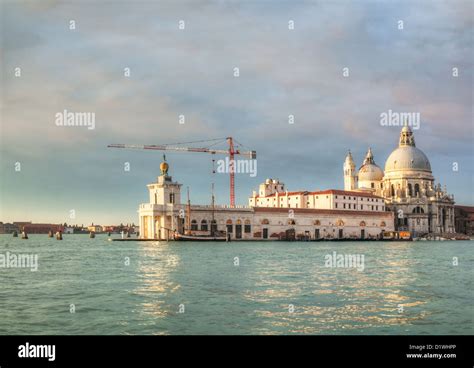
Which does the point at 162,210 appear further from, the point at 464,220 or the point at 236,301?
the point at 464,220

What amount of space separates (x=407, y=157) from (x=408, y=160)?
1.83ft

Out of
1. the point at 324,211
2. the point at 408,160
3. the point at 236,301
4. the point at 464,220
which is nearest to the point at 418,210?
the point at 408,160

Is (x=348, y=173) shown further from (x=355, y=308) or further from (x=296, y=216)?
(x=355, y=308)

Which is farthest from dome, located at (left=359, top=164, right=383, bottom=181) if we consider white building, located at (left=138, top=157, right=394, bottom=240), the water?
the water

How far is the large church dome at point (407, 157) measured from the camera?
311 ft

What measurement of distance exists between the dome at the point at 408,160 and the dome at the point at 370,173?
329cm

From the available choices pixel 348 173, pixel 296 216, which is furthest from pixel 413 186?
pixel 296 216

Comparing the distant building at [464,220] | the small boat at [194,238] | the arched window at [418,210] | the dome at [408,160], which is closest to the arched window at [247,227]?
the small boat at [194,238]

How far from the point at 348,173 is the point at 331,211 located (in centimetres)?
2408

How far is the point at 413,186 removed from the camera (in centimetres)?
9338

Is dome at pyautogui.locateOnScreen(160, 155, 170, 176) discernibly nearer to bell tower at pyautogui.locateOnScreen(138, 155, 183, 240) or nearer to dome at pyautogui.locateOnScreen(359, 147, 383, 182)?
bell tower at pyautogui.locateOnScreen(138, 155, 183, 240)

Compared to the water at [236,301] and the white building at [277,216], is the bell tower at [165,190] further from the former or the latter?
the water at [236,301]

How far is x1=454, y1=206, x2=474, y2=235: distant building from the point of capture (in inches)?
4026

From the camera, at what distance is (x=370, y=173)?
100625 mm
